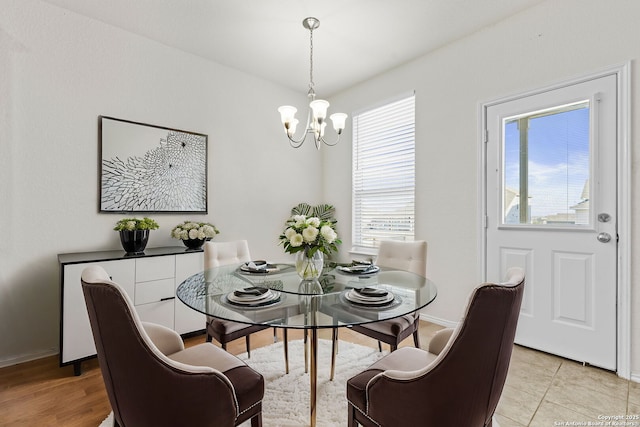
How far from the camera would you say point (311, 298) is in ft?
5.11

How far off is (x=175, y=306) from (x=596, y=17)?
3966 millimetres

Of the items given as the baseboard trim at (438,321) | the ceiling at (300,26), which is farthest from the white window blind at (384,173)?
the baseboard trim at (438,321)

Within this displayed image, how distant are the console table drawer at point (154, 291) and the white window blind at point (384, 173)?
2292 millimetres

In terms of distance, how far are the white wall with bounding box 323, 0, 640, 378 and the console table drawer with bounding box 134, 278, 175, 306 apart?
251 cm

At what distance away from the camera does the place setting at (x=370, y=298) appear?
143cm

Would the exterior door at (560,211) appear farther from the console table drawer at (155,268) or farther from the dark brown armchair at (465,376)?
the console table drawer at (155,268)

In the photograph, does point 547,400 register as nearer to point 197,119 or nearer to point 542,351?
point 542,351

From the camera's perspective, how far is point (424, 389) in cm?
104

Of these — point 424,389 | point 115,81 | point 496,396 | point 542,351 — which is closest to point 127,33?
point 115,81

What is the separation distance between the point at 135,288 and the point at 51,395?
0.79 metres

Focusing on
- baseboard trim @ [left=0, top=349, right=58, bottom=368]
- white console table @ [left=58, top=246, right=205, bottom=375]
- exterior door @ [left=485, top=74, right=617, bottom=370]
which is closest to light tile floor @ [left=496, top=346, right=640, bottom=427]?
exterior door @ [left=485, top=74, right=617, bottom=370]

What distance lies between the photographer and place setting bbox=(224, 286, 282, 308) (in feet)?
4.71

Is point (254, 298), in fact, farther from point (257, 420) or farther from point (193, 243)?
point (193, 243)

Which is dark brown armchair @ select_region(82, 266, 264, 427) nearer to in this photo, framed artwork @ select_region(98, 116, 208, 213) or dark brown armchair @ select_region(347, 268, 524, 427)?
dark brown armchair @ select_region(347, 268, 524, 427)
